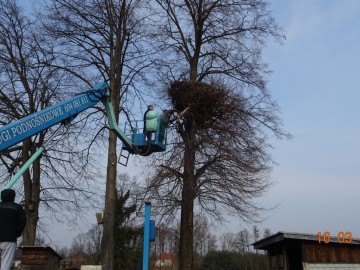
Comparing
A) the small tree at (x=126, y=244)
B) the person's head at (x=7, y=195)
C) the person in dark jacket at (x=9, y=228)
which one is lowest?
the person in dark jacket at (x=9, y=228)

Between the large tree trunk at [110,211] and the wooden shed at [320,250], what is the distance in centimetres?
564

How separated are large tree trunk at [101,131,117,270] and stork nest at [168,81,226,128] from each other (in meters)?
2.98

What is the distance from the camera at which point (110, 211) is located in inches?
620

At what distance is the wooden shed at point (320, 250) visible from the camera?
1452cm

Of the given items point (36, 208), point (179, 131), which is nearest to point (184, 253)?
point (179, 131)

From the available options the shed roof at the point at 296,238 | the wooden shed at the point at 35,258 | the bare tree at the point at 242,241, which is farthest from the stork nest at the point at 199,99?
the bare tree at the point at 242,241

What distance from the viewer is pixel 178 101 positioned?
16.4 m

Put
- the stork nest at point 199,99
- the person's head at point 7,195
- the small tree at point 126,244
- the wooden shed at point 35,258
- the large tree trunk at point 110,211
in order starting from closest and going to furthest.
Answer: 1. the person's head at point 7,195
2. the large tree trunk at point 110,211
3. the stork nest at point 199,99
4. the wooden shed at point 35,258
5. the small tree at point 126,244

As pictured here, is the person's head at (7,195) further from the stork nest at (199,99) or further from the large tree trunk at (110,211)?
the stork nest at (199,99)

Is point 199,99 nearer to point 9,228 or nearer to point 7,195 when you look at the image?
point 7,195

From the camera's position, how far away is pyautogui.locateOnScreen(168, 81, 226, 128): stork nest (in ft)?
51.4

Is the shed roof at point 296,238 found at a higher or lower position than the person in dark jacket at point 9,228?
higher

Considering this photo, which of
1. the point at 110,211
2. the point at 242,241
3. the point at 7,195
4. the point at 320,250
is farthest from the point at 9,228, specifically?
the point at 242,241

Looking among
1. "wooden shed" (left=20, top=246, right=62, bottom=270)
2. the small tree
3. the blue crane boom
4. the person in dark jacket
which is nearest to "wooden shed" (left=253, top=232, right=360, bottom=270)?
the blue crane boom
